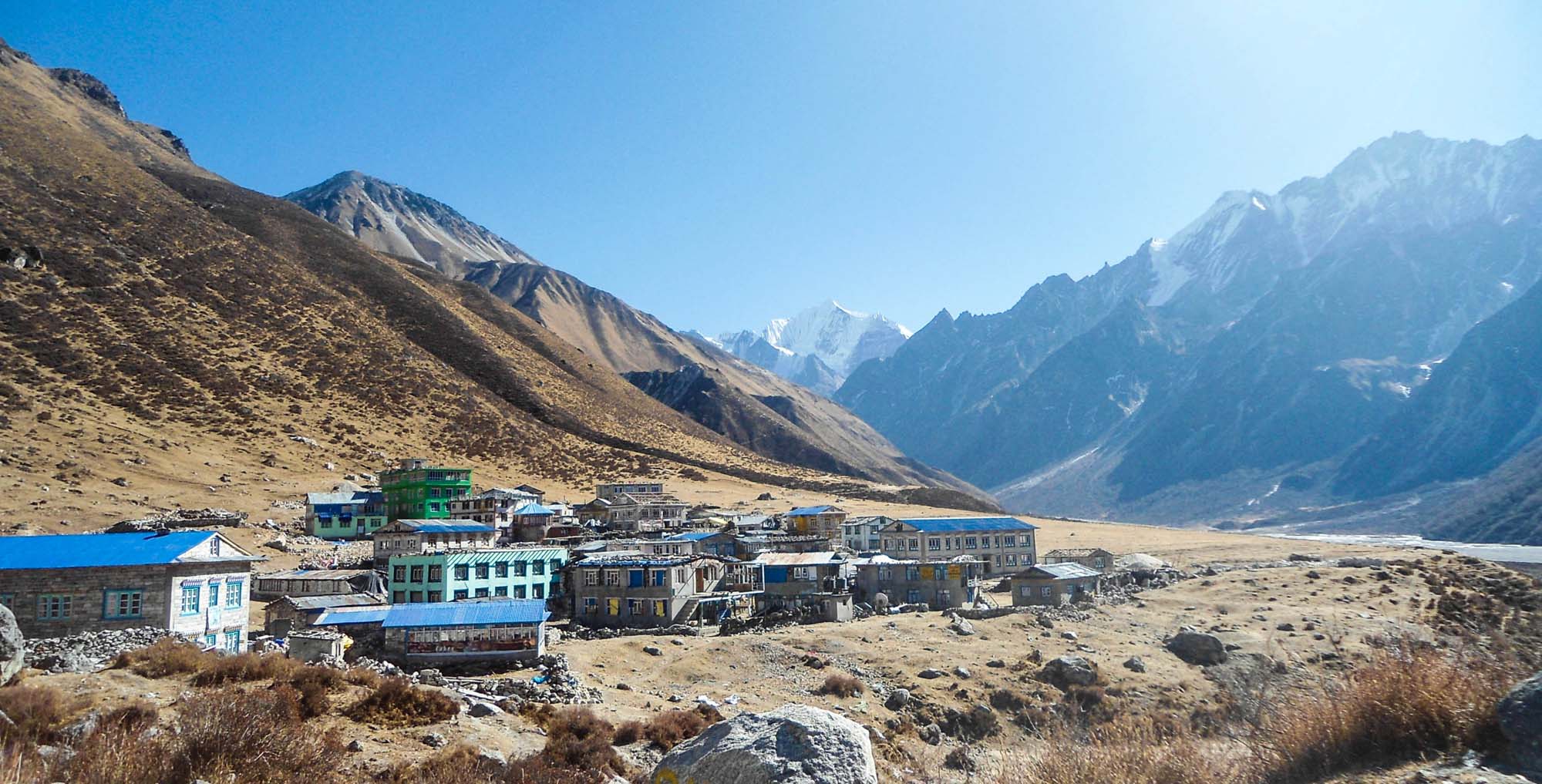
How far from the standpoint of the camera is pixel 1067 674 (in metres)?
36.8

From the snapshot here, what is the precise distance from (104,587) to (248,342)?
280 ft

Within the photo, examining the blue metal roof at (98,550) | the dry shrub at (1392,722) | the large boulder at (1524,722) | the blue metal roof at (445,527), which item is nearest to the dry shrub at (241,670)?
the blue metal roof at (98,550)

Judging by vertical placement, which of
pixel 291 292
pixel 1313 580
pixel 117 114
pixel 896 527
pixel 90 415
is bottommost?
pixel 1313 580

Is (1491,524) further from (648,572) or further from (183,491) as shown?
(183,491)

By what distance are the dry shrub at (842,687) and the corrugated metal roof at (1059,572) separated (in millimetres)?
24671

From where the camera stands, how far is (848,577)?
2282 inches

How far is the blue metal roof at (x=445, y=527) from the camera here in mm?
56281

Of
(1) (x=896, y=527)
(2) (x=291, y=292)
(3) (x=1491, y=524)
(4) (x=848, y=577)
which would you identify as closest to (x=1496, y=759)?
(4) (x=848, y=577)

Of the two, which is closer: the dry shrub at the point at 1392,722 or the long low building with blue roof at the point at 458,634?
the dry shrub at the point at 1392,722

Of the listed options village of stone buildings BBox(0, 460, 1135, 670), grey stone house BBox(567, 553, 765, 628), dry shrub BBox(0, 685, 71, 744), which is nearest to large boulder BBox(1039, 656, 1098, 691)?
village of stone buildings BBox(0, 460, 1135, 670)

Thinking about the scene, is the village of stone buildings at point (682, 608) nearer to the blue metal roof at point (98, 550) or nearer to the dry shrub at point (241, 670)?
the blue metal roof at point (98, 550)

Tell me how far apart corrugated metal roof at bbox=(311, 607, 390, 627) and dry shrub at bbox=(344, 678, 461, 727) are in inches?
527

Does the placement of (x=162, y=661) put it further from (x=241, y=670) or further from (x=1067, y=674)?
(x=1067, y=674)

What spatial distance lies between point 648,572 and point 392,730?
28.4 meters
